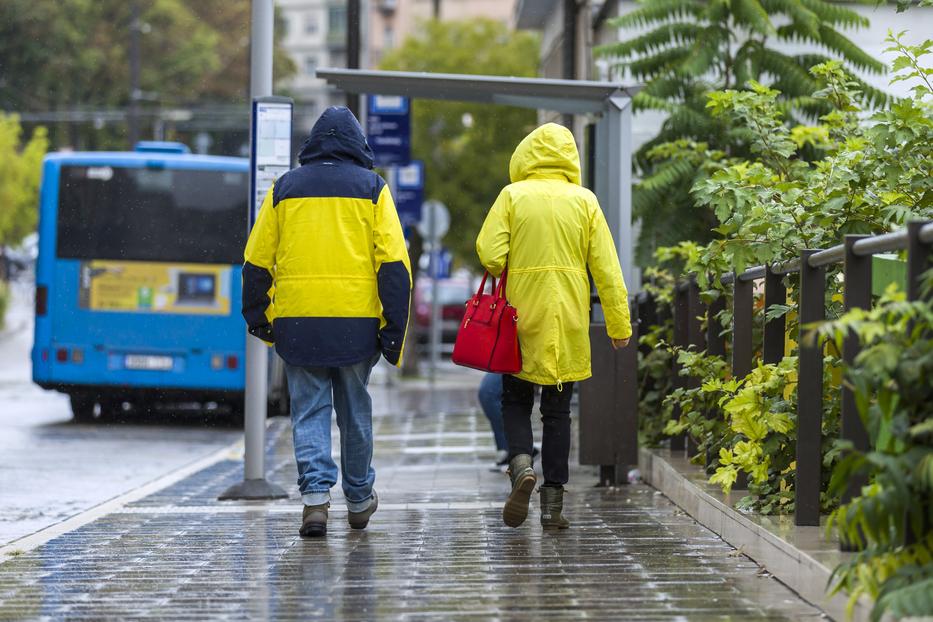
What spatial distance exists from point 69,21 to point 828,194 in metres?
47.8

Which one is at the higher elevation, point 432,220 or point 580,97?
point 432,220

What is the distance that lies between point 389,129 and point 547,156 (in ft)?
48.1

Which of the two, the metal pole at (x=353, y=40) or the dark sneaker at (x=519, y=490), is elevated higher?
the metal pole at (x=353, y=40)

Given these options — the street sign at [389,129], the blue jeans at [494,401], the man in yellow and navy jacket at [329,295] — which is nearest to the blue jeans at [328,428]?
the man in yellow and navy jacket at [329,295]

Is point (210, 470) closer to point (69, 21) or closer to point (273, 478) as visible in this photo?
point (273, 478)

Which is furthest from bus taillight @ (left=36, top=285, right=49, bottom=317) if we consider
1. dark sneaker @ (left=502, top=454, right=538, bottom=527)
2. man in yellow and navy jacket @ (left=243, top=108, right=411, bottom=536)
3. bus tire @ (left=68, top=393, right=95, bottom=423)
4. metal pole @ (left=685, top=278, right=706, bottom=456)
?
dark sneaker @ (left=502, top=454, right=538, bottom=527)

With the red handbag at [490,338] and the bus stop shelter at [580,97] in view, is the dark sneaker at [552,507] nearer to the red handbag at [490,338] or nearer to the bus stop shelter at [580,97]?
the red handbag at [490,338]

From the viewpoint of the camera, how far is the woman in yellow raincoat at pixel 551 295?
24.0ft

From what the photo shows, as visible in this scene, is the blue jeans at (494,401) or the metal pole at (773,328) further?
the blue jeans at (494,401)

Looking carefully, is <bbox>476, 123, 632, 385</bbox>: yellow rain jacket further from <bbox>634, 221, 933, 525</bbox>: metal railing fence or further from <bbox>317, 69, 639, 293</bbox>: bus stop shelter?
<bbox>317, 69, 639, 293</bbox>: bus stop shelter

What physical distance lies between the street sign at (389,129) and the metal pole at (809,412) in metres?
15.8

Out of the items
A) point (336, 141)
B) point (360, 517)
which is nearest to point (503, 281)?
point (336, 141)

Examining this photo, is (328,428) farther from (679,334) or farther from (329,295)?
(679,334)

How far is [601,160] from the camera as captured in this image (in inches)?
391
